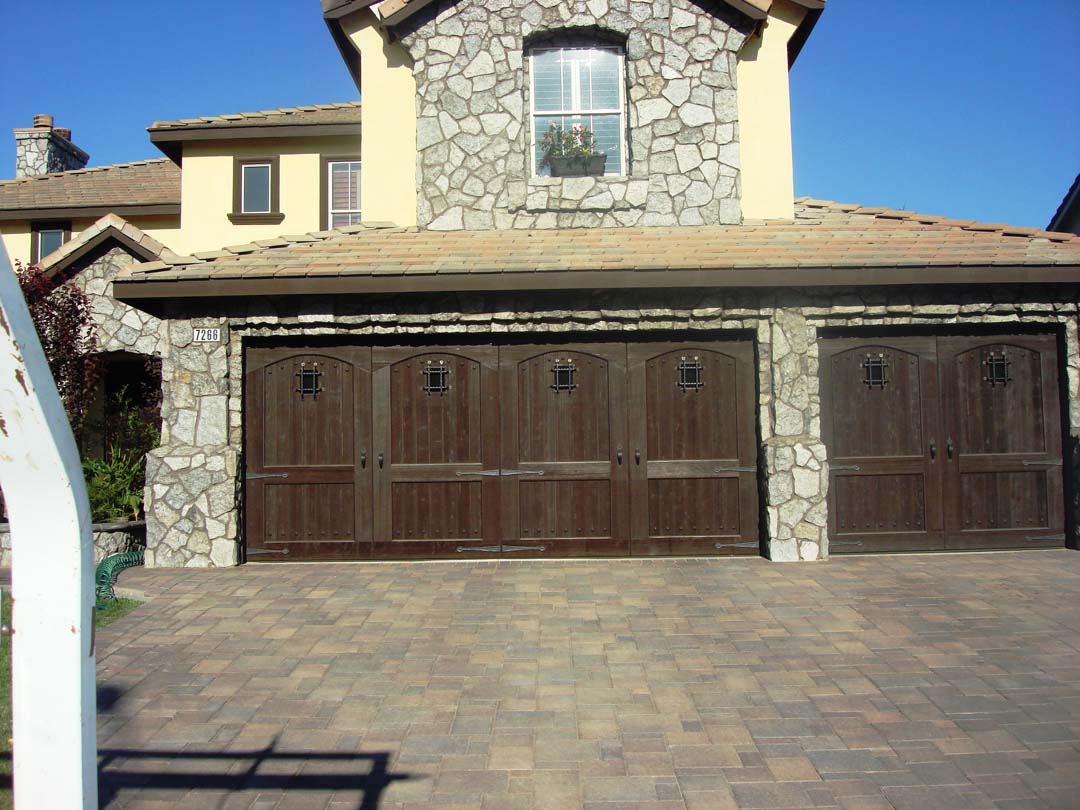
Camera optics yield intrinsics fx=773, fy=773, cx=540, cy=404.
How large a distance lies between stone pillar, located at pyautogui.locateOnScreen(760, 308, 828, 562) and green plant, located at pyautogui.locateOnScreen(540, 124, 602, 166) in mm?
3184

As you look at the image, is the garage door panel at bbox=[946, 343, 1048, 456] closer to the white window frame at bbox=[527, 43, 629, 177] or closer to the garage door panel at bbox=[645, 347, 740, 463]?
the garage door panel at bbox=[645, 347, 740, 463]

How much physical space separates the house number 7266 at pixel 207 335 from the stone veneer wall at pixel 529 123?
2797 mm

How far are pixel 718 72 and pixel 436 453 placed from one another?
5831 millimetres

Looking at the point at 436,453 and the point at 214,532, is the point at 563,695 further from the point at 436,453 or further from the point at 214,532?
the point at 214,532

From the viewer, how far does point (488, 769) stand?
3711 mm

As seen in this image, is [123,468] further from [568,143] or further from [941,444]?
[941,444]

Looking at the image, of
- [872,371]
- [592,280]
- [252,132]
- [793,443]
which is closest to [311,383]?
[592,280]

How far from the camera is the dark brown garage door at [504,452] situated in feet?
27.6

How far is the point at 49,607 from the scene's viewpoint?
81.6 inches

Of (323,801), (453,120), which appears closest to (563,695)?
(323,801)

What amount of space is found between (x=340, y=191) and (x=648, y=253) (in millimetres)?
8260

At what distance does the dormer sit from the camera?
31.1ft

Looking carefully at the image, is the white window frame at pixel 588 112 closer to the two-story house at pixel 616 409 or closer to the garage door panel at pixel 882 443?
the two-story house at pixel 616 409

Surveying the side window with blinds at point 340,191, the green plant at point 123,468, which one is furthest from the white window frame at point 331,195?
the green plant at point 123,468
